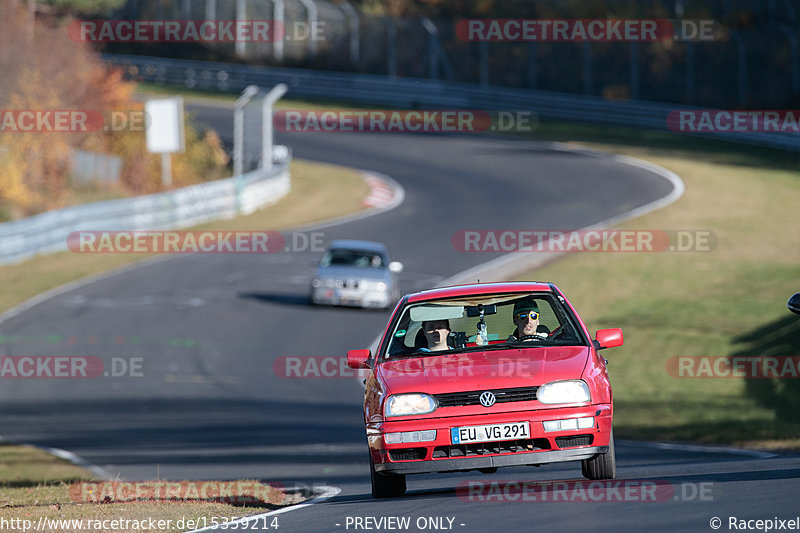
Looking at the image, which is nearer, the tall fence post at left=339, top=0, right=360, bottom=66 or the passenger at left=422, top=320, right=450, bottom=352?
the passenger at left=422, top=320, right=450, bottom=352

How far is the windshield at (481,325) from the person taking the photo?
917 centimetres

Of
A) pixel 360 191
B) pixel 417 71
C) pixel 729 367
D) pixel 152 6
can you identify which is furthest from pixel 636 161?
pixel 152 6

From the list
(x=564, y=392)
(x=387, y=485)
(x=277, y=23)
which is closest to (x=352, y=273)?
(x=387, y=485)

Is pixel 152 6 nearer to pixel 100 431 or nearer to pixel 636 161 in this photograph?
pixel 636 161

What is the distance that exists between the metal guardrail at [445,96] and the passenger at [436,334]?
35504mm

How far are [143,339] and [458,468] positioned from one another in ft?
46.5

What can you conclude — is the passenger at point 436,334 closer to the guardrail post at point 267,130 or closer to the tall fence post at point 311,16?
the guardrail post at point 267,130

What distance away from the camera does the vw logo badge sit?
8.15m
